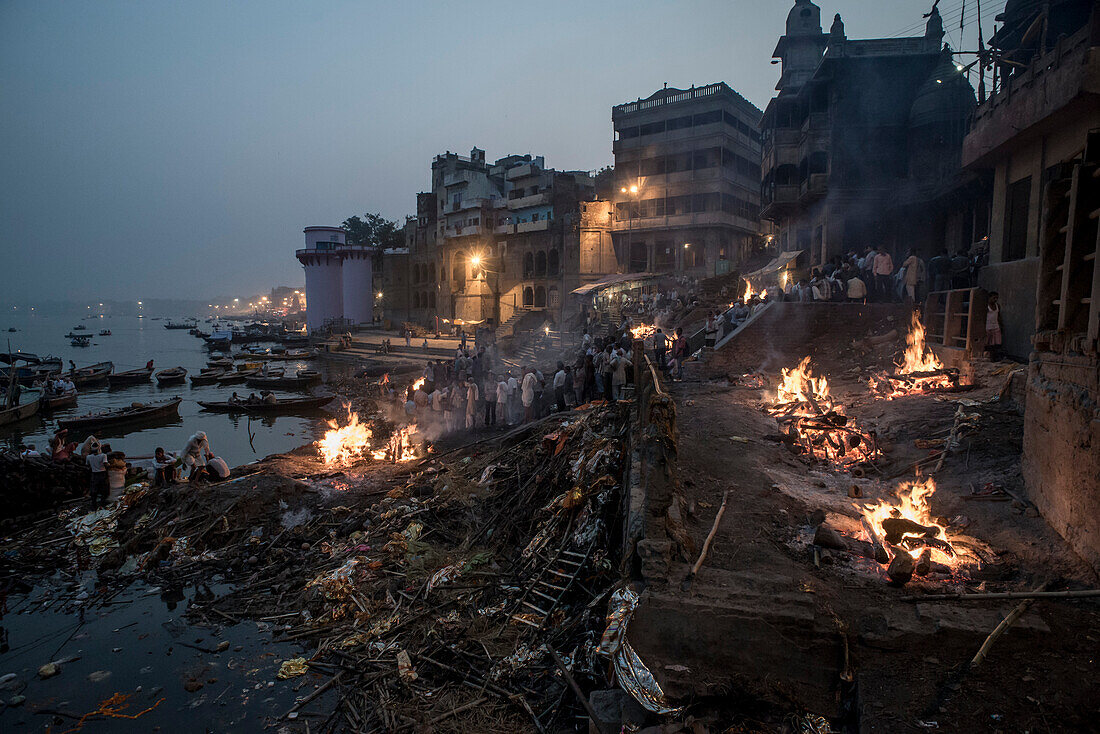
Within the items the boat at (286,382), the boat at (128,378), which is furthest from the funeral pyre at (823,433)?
the boat at (128,378)

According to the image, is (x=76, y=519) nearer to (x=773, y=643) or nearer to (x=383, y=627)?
(x=383, y=627)

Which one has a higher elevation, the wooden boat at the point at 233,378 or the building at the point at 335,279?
the building at the point at 335,279

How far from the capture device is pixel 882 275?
680 inches

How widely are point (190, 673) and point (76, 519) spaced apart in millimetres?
7008

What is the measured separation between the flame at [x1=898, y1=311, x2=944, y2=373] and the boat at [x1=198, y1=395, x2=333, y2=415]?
2726cm

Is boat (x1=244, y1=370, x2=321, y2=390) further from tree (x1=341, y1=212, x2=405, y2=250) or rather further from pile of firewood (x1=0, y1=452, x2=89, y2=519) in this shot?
tree (x1=341, y1=212, x2=405, y2=250)

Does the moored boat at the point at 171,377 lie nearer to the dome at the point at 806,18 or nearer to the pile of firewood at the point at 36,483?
the pile of firewood at the point at 36,483

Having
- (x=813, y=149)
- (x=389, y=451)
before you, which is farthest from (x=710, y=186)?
(x=389, y=451)

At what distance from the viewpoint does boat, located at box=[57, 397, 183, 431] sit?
2500 centimetres

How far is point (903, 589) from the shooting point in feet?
16.7

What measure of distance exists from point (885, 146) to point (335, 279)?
5720 cm

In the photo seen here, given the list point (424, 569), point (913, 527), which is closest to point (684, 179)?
point (424, 569)

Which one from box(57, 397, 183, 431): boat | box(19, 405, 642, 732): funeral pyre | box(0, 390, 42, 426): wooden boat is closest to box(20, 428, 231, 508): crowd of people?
box(19, 405, 642, 732): funeral pyre

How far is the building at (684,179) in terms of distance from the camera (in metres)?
39.3
